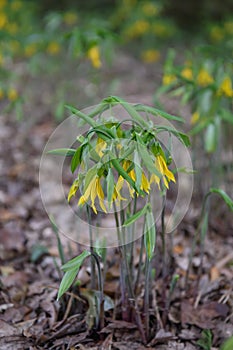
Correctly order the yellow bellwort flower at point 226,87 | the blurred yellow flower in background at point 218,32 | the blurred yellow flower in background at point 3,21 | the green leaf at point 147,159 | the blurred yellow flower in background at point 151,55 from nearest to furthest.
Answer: the green leaf at point 147,159, the yellow bellwort flower at point 226,87, the blurred yellow flower in background at point 3,21, the blurred yellow flower in background at point 218,32, the blurred yellow flower in background at point 151,55

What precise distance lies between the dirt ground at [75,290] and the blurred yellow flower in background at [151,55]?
7.35ft

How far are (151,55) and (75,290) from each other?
3.40 meters

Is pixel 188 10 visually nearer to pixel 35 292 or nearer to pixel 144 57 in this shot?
pixel 144 57

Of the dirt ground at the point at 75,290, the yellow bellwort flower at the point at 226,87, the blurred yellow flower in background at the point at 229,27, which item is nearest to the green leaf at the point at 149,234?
the dirt ground at the point at 75,290

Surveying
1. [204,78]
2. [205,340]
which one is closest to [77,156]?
[205,340]

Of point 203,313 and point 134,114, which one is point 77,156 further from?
point 203,313

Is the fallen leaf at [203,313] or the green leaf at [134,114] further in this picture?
the fallen leaf at [203,313]

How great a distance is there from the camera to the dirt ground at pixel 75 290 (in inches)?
55.0

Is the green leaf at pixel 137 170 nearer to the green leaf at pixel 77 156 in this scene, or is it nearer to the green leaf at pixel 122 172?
the green leaf at pixel 122 172

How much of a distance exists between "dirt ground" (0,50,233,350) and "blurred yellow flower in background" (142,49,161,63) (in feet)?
7.35

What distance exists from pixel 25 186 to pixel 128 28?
251cm

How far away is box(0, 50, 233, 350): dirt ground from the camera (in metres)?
1.40

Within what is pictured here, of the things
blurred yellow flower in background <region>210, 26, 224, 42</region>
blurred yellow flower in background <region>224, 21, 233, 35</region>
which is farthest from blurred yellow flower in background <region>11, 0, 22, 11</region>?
blurred yellow flower in background <region>224, 21, 233, 35</region>

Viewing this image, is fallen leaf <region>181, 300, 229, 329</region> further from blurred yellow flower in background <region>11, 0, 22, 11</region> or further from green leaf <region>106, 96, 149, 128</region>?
blurred yellow flower in background <region>11, 0, 22, 11</region>
